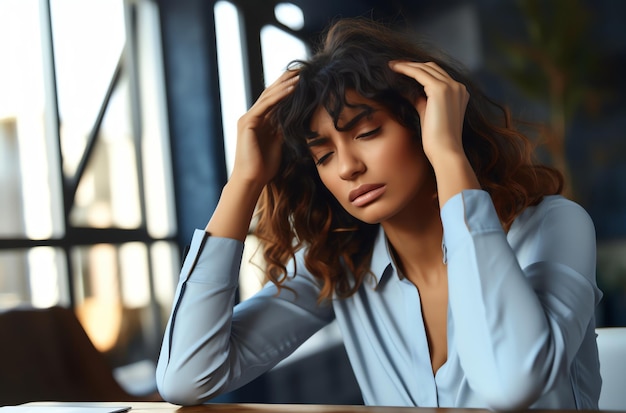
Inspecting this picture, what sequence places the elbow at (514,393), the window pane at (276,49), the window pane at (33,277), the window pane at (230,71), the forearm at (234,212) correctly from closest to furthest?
the elbow at (514,393)
the forearm at (234,212)
the window pane at (33,277)
the window pane at (230,71)
the window pane at (276,49)

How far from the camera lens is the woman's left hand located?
3.95 ft

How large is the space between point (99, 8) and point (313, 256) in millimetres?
1948

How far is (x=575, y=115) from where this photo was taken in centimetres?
568

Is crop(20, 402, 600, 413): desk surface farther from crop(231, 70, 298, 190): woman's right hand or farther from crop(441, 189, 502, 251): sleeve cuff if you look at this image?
crop(231, 70, 298, 190): woman's right hand

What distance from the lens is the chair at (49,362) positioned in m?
2.03

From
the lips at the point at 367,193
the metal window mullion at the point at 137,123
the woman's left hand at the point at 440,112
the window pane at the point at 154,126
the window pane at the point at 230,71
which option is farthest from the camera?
the window pane at the point at 230,71

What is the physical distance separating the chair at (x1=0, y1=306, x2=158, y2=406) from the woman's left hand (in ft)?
4.56

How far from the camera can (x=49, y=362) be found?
214cm

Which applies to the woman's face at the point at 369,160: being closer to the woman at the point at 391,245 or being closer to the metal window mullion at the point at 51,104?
the woman at the point at 391,245

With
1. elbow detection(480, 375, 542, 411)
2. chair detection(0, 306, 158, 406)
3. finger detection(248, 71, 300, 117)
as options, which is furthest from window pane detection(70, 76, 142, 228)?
elbow detection(480, 375, 542, 411)

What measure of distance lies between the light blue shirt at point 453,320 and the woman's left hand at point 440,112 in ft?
0.39

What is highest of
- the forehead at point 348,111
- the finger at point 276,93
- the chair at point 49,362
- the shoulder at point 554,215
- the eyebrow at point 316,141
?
the finger at point 276,93

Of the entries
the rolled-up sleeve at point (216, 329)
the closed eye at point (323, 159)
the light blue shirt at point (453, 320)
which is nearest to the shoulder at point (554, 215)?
the light blue shirt at point (453, 320)

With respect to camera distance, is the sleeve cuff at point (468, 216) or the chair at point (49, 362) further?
the chair at point (49, 362)
